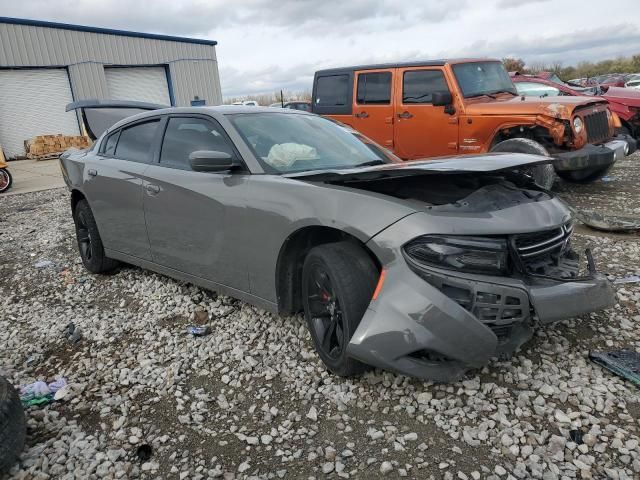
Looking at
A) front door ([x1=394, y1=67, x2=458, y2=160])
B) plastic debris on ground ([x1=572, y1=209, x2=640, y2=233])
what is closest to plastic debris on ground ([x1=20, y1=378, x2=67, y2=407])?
plastic debris on ground ([x1=572, y1=209, x2=640, y2=233])

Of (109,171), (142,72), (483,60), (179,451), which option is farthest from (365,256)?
(142,72)

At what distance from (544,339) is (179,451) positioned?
2.16 metres

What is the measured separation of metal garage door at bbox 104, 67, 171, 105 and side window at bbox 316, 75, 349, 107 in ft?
53.0

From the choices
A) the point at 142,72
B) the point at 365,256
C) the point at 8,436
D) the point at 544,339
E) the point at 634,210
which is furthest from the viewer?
the point at 142,72

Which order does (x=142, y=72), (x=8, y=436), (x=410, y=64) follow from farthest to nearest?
(x=142, y=72) < (x=410, y=64) < (x=8, y=436)

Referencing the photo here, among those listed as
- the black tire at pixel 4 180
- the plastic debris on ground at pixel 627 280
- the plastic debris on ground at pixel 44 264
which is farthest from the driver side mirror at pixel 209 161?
the black tire at pixel 4 180

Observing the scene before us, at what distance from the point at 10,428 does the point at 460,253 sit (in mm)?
2247

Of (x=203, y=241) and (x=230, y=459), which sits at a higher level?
(x=203, y=241)

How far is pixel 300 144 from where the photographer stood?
3553mm

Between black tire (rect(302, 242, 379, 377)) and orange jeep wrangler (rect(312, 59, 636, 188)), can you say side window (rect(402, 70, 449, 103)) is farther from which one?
black tire (rect(302, 242, 379, 377))

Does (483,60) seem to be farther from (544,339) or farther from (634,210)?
(544,339)

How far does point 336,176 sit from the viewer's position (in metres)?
2.84

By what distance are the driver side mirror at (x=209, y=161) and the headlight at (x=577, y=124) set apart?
517cm

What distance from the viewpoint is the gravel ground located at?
2225mm
